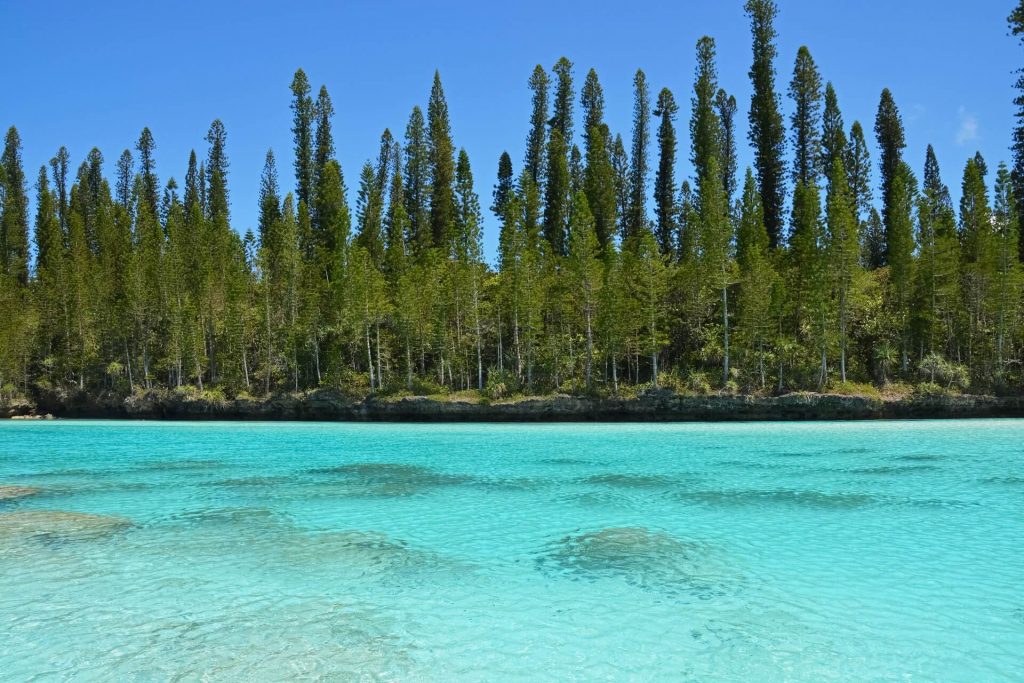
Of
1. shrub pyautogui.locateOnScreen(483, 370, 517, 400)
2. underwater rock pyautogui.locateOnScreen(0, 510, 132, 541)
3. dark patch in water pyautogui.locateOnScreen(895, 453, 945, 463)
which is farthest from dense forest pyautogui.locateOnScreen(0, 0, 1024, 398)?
underwater rock pyautogui.locateOnScreen(0, 510, 132, 541)

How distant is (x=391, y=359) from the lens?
1811 inches

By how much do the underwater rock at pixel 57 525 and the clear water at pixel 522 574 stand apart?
0.21 ft

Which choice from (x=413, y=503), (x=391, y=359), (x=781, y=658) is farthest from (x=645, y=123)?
(x=781, y=658)

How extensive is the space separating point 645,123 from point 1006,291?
30.5 meters

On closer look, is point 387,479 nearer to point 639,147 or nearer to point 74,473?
point 74,473

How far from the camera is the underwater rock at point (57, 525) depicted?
372 inches

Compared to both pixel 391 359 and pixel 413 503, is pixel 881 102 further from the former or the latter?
pixel 413 503

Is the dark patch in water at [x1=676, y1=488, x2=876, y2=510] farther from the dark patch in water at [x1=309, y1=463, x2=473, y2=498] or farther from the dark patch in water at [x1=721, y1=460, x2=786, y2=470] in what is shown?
the dark patch in water at [x1=309, y1=463, x2=473, y2=498]

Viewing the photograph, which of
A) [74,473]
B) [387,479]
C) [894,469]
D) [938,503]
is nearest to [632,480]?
[387,479]

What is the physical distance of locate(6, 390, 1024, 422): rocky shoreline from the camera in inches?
1316

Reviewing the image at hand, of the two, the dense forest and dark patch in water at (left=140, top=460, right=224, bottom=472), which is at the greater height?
the dense forest

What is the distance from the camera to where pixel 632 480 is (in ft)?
47.6

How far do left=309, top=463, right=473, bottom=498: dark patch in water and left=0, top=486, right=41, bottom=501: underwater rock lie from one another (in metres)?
5.61

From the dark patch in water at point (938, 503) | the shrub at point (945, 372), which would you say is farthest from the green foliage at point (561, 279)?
the dark patch in water at point (938, 503)
